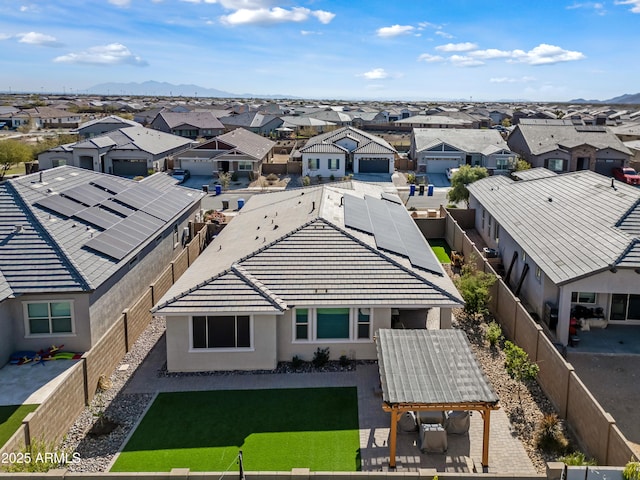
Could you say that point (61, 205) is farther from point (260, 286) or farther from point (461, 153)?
point (461, 153)

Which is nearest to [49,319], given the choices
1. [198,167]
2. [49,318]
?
[49,318]

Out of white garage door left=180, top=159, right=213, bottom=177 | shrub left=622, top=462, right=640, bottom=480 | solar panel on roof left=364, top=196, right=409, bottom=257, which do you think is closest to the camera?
shrub left=622, top=462, right=640, bottom=480

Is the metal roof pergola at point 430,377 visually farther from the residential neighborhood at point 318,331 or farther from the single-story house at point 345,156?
the single-story house at point 345,156

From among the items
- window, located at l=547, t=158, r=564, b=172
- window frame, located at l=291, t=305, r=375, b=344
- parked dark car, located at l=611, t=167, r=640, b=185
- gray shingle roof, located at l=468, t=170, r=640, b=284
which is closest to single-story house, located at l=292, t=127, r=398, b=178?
window, located at l=547, t=158, r=564, b=172

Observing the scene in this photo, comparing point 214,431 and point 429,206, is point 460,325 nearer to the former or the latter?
point 214,431

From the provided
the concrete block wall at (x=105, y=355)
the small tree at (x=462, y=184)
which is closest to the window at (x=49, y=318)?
the concrete block wall at (x=105, y=355)

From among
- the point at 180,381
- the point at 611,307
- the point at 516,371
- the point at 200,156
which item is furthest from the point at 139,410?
the point at 200,156

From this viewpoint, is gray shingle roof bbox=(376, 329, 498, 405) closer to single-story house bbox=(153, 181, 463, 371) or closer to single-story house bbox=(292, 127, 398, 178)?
single-story house bbox=(153, 181, 463, 371)
